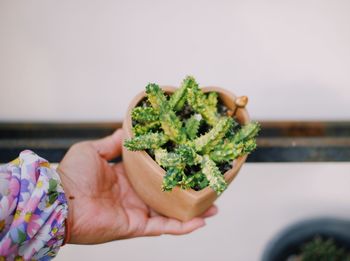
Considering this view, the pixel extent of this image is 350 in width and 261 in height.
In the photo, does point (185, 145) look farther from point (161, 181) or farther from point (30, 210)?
point (30, 210)

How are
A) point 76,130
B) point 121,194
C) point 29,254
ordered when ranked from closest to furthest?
point 29,254, point 121,194, point 76,130

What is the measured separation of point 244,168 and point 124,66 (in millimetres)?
464

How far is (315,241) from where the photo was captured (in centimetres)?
108

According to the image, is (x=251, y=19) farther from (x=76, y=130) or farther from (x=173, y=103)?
(x=76, y=130)

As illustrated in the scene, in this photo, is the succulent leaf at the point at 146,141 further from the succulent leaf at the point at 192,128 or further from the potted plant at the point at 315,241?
the potted plant at the point at 315,241

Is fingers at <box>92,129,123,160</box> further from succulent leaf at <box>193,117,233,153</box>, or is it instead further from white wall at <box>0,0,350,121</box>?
succulent leaf at <box>193,117,233,153</box>

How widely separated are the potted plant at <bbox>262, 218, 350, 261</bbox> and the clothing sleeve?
23.0 inches

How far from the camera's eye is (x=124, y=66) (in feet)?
3.65

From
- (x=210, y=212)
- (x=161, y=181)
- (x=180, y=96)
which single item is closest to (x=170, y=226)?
(x=210, y=212)

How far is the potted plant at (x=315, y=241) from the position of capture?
3.51 feet

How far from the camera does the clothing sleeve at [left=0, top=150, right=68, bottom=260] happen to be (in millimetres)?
706

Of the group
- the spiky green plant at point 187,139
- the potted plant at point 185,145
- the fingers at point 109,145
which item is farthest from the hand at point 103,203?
the spiky green plant at point 187,139

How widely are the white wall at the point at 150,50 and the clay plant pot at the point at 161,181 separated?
29 cm

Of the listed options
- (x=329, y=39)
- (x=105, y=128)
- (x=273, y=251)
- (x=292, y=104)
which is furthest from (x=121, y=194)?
(x=329, y=39)
